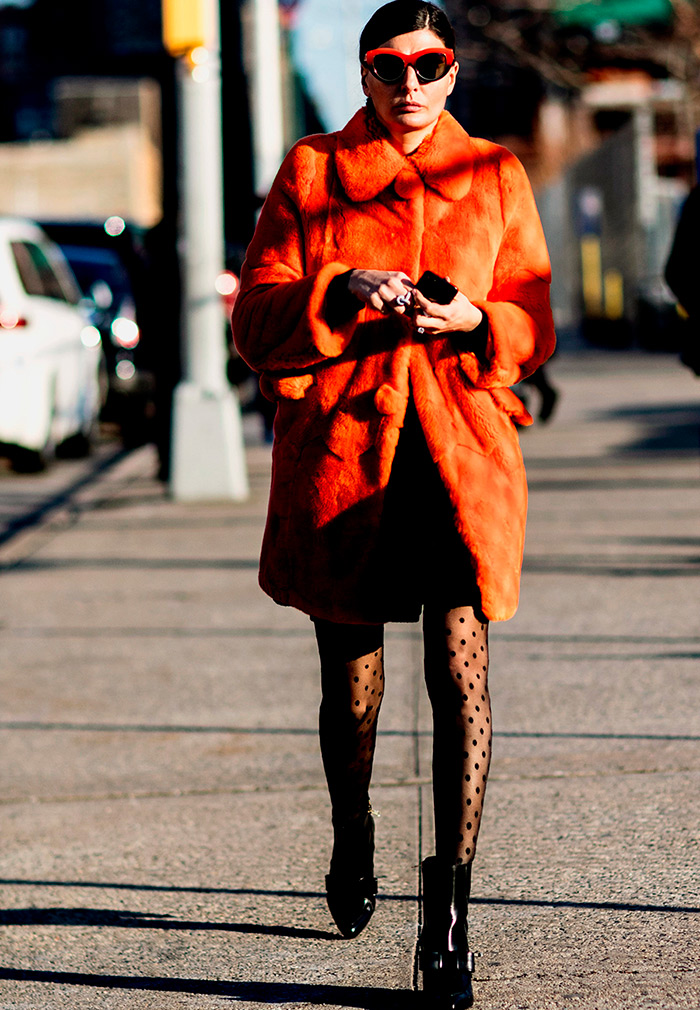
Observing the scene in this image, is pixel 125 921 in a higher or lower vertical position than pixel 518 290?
lower

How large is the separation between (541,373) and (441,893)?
353 inches

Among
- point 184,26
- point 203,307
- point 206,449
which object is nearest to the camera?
point 184,26

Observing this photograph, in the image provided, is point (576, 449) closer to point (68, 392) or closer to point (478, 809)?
point (68, 392)

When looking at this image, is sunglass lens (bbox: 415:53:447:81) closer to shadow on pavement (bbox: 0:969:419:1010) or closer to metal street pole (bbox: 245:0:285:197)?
shadow on pavement (bbox: 0:969:419:1010)

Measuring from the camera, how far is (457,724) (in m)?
3.29

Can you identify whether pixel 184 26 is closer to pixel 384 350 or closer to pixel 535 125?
pixel 384 350

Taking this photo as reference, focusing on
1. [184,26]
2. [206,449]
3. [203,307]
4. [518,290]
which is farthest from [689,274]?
[184,26]

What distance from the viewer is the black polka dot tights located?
3273 millimetres

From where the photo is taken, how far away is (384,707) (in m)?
5.59

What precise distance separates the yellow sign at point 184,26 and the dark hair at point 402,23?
7.49 metres

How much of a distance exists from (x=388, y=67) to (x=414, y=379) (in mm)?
596

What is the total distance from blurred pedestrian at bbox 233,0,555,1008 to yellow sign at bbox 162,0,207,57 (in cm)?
750

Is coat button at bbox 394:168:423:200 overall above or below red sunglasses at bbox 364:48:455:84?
below

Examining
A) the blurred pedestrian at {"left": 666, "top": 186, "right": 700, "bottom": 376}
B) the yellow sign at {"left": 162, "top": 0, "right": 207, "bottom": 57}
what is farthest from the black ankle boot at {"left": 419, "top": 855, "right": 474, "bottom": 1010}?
the yellow sign at {"left": 162, "top": 0, "right": 207, "bottom": 57}
